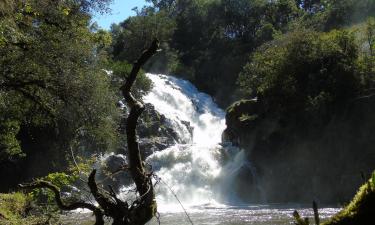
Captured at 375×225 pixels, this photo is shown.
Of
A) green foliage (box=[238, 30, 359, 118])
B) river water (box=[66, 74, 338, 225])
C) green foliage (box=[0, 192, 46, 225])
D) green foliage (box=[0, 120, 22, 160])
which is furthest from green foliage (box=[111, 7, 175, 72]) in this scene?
green foliage (box=[0, 192, 46, 225])

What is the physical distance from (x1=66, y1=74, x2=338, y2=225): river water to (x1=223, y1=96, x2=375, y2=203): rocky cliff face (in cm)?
122

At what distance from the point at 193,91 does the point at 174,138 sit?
54.8ft

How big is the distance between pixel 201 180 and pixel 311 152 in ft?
23.5

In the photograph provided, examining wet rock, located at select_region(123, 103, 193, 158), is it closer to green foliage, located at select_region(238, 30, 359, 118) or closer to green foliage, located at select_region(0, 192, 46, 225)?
green foliage, located at select_region(238, 30, 359, 118)

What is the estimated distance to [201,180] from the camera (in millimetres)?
32875

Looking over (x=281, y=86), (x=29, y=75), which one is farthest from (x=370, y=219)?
(x=281, y=86)

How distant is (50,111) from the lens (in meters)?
13.9

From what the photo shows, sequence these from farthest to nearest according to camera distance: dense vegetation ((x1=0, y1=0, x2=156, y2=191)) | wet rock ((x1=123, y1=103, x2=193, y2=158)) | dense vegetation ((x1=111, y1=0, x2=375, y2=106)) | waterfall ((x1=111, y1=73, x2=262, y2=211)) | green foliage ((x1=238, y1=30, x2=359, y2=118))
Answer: dense vegetation ((x1=111, y1=0, x2=375, y2=106)), wet rock ((x1=123, y1=103, x2=193, y2=158)), green foliage ((x1=238, y1=30, x2=359, y2=118)), waterfall ((x1=111, y1=73, x2=262, y2=211)), dense vegetation ((x1=0, y1=0, x2=156, y2=191))

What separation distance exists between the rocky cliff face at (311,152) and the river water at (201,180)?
1.22 meters

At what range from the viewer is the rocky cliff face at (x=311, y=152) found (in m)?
29.6

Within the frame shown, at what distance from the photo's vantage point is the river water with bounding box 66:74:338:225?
22.2 m

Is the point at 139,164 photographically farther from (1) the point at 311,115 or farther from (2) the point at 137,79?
(2) the point at 137,79

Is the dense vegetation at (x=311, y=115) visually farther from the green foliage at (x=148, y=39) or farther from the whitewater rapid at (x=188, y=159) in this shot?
the green foliage at (x=148, y=39)

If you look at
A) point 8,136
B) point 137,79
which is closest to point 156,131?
point 137,79
